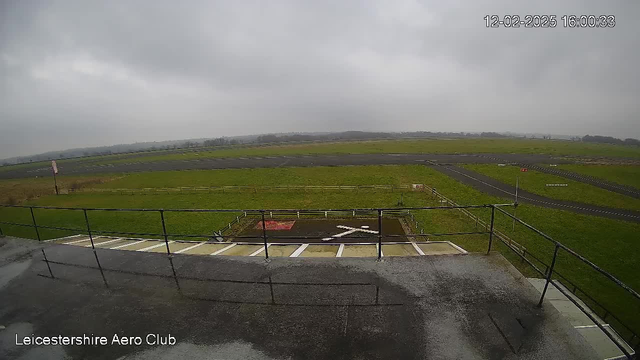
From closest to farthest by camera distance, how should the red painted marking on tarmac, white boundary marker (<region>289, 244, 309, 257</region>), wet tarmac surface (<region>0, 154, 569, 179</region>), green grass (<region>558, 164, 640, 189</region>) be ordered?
white boundary marker (<region>289, 244, 309, 257</region>) < the red painted marking on tarmac < green grass (<region>558, 164, 640, 189</region>) < wet tarmac surface (<region>0, 154, 569, 179</region>)

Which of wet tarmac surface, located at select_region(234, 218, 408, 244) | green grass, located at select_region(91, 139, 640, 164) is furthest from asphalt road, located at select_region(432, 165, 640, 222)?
green grass, located at select_region(91, 139, 640, 164)

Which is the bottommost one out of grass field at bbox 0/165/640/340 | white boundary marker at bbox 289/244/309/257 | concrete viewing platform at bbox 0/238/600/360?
grass field at bbox 0/165/640/340

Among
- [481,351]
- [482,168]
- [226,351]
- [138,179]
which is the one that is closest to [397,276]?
[481,351]

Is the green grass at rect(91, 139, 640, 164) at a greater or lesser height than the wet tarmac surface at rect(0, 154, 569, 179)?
greater

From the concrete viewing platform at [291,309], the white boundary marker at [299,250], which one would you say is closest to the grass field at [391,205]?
the white boundary marker at [299,250]

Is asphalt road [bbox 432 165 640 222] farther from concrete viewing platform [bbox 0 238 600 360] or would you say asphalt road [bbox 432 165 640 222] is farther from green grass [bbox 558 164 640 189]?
concrete viewing platform [bbox 0 238 600 360]

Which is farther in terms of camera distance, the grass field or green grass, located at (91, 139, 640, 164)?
green grass, located at (91, 139, 640, 164)

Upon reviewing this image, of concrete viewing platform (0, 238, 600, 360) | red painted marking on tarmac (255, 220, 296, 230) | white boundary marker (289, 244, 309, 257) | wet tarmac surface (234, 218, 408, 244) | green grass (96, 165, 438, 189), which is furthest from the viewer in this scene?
green grass (96, 165, 438, 189)
